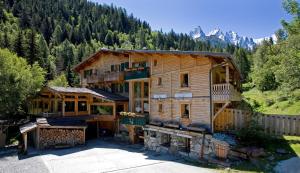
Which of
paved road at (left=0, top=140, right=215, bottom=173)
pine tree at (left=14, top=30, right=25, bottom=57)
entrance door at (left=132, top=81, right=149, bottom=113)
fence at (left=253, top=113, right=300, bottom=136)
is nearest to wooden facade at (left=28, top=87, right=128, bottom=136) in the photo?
entrance door at (left=132, top=81, right=149, bottom=113)

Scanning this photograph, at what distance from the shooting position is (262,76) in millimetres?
48219

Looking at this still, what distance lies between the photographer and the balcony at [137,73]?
81.6 ft

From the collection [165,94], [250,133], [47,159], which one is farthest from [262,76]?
[47,159]

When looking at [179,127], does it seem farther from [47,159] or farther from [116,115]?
[47,159]

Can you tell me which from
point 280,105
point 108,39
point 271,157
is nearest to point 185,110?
point 271,157

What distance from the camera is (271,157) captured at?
14.9 metres

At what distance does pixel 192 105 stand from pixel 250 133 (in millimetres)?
5294

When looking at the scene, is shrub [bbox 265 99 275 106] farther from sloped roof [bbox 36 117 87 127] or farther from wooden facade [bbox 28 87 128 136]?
sloped roof [bbox 36 117 87 127]

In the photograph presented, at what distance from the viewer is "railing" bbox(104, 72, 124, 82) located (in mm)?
27812

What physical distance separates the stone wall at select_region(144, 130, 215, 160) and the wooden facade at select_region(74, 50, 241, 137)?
4.04 ft

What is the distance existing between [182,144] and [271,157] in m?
7.79

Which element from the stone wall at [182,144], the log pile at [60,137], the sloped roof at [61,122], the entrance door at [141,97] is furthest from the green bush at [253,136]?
the log pile at [60,137]

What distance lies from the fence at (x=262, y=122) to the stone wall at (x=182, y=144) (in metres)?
1.56

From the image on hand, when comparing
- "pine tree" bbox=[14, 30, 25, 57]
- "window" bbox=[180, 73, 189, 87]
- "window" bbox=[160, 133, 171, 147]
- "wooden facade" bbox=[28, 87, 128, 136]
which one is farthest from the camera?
"pine tree" bbox=[14, 30, 25, 57]
